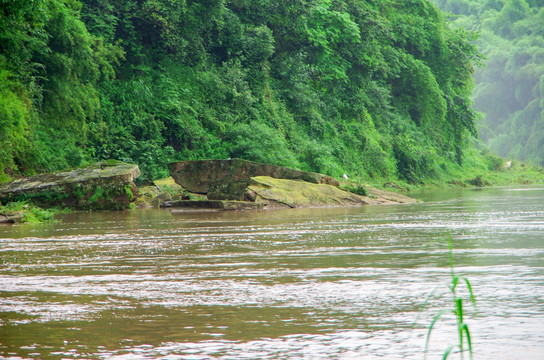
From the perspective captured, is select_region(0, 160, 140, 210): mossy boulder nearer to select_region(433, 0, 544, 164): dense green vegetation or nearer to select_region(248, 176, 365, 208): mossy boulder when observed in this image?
select_region(248, 176, 365, 208): mossy boulder

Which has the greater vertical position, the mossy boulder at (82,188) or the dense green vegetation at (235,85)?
the dense green vegetation at (235,85)

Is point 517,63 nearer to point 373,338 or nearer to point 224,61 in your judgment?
point 224,61

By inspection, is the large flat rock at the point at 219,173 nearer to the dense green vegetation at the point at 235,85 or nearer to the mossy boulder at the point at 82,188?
the mossy boulder at the point at 82,188

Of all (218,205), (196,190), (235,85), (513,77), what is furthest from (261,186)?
(513,77)

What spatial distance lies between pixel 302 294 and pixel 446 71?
42.1 m

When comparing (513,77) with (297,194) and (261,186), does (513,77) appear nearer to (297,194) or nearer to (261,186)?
(297,194)

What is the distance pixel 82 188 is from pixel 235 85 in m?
14.0

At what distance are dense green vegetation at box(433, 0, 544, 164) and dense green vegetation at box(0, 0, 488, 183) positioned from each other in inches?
1503

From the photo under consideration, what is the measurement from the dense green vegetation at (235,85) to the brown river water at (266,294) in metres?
11.1

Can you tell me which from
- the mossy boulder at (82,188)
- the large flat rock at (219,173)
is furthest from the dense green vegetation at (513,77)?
the mossy boulder at (82,188)

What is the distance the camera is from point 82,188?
18.8 metres

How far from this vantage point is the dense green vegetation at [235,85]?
22.6m

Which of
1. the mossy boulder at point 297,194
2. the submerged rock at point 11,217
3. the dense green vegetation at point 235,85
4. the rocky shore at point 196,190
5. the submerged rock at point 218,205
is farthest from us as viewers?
the dense green vegetation at point 235,85

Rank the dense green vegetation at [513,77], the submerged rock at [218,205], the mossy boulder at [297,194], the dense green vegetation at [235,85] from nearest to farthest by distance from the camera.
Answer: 1. the submerged rock at [218,205]
2. the mossy boulder at [297,194]
3. the dense green vegetation at [235,85]
4. the dense green vegetation at [513,77]
